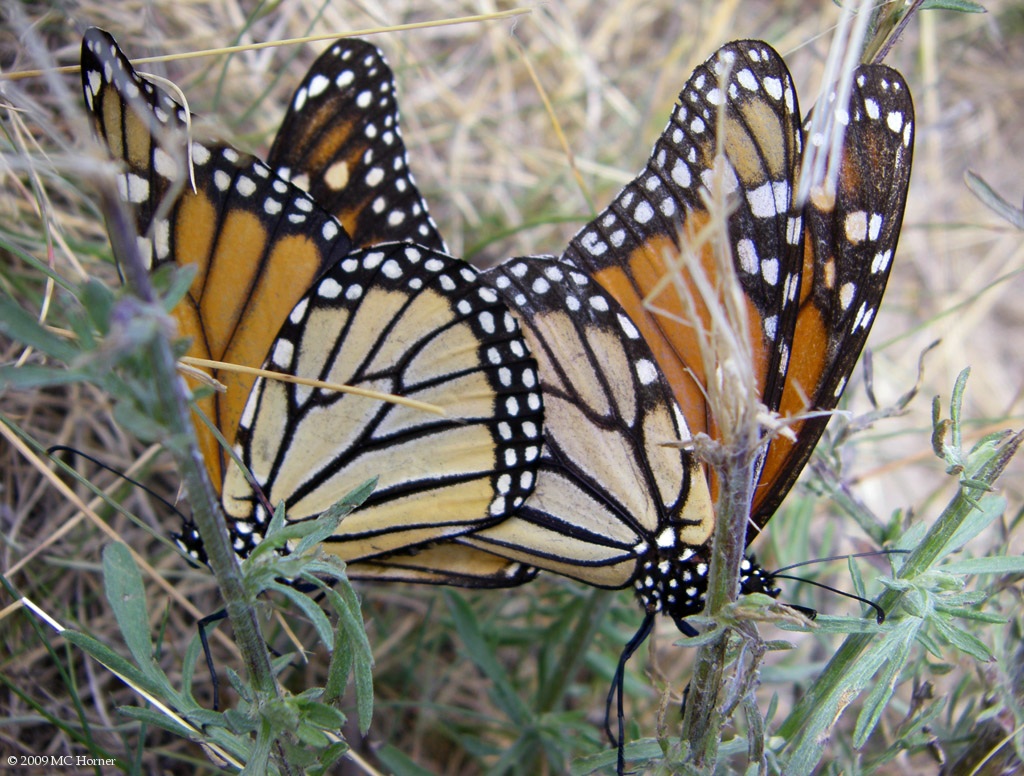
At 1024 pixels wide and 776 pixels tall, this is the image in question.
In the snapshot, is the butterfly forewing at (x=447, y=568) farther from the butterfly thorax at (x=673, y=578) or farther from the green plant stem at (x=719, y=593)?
the green plant stem at (x=719, y=593)

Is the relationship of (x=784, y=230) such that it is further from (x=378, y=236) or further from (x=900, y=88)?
(x=378, y=236)

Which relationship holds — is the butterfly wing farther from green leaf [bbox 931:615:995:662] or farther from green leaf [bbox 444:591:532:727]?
green leaf [bbox 931:615:995:662]

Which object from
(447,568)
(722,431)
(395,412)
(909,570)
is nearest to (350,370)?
(395,412)

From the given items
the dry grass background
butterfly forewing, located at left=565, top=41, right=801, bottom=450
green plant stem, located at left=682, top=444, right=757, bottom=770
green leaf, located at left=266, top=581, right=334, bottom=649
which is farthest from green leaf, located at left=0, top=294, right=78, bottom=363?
butterfly forewing, located at left=565, top=41, right=801, bottom=450

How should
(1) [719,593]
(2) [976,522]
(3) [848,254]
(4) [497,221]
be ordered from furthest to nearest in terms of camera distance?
(4) [497,221] < (3) [848,254] < (2) [976,522] < (1) [719,593]

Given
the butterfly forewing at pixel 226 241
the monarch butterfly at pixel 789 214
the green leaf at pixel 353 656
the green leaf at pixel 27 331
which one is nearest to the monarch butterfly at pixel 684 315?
the monarch butterfly at pixel 789 214

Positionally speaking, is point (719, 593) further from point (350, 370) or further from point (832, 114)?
point (350, 370)
